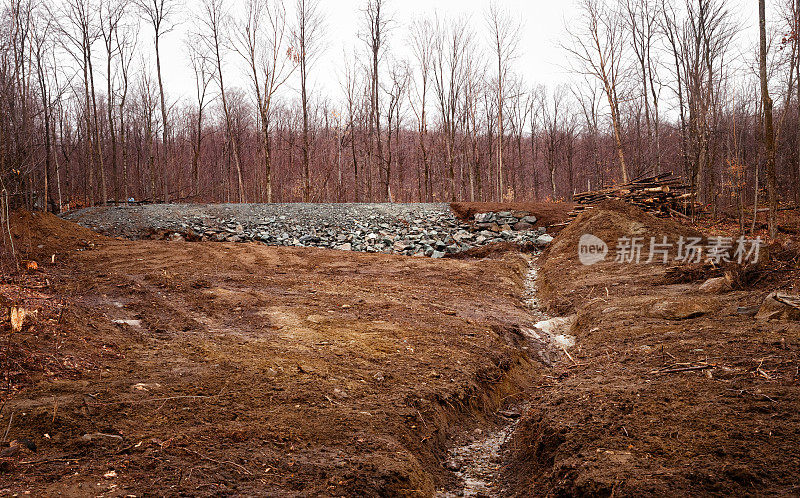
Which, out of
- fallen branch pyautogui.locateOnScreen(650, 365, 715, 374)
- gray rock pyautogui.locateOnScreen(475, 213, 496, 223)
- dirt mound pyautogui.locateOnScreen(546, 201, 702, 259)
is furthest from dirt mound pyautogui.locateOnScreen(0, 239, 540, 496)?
gray rock pyautogui.locateOnScreen(475, 213, 496, 223)

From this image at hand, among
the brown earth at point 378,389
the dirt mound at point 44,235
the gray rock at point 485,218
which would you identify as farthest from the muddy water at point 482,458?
the gray rock at point 485,218

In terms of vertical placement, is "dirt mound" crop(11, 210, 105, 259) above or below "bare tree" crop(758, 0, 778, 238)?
below

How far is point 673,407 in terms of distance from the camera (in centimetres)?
357

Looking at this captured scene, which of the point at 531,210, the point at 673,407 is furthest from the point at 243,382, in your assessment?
the point at 531,210

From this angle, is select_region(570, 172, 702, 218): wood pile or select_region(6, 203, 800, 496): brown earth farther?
select_region(570, 172, 702, 218): wood pile

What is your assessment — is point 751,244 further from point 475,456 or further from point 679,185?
point 679,185

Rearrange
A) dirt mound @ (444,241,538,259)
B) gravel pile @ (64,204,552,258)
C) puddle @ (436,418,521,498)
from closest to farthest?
puddle @ (436,418,521,498) < dirt mound @ (444,241,538,259) < gravel pile @ (64,204,552,258)

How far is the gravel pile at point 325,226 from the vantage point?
1596cm

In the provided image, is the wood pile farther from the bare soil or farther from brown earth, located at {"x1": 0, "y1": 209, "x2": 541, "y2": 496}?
brown earth, located at {"x1": 0, "y1": 209, "x2": 541, "y2": 496}

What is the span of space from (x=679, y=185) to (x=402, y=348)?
52.5 feet

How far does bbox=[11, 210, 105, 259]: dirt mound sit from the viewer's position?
1111cm

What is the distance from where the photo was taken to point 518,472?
3.72m

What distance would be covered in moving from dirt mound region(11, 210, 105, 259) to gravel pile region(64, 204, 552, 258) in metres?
1.95

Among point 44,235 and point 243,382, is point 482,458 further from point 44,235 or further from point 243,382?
point 44,235
